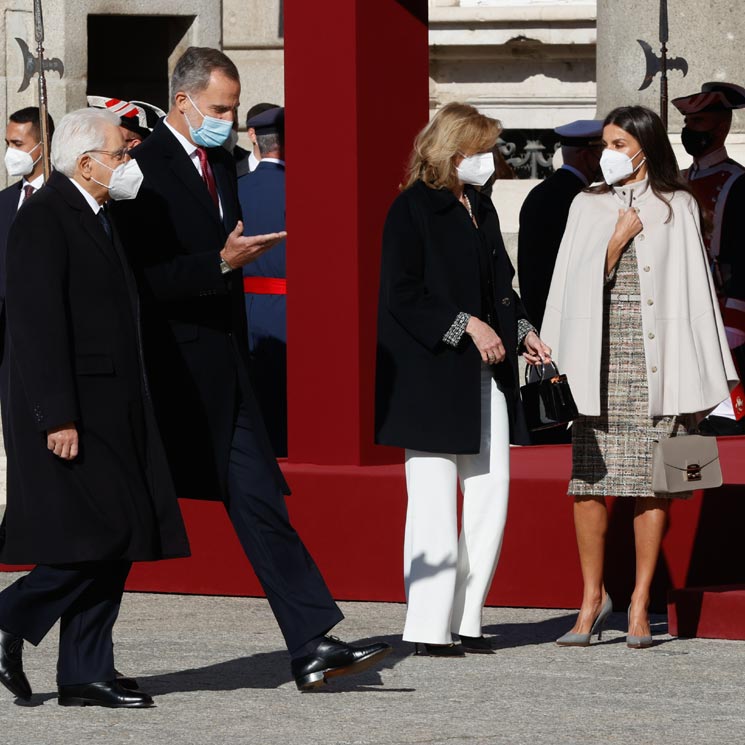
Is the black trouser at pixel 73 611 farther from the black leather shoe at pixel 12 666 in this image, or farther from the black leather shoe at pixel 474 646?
the black leather shoe at pixel 474 646

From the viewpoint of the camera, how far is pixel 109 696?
249 inches

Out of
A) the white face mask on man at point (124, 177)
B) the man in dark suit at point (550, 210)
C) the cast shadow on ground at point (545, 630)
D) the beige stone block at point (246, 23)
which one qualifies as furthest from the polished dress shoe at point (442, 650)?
the beige stone block at point (246, 23)

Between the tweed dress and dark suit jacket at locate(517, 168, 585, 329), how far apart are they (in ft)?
6.85

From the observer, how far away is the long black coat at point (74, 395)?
20.2 feet

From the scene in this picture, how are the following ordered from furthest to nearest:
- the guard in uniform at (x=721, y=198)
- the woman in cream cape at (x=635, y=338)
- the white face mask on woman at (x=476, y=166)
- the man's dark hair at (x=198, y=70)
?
the guard in uniform at (x=721, y=198), the woman in cream cape at (x=635, y=338), the white face mask on woman at (x=476, y=166), the man's dark hair at (x=198, y=70)

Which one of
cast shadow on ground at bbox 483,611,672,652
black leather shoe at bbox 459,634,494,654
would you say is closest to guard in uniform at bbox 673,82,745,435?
cast shadow on ground at bbox 483,611,672,652

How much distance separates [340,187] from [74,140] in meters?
1.88

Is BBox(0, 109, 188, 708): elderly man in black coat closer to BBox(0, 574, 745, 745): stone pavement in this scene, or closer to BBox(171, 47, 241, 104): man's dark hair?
BBox(0, 574, 745, 745): stone pavement

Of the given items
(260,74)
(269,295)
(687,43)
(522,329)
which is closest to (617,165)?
(522,329)

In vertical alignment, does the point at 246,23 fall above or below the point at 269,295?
above

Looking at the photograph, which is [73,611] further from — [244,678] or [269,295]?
[269,295]

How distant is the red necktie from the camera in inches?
268

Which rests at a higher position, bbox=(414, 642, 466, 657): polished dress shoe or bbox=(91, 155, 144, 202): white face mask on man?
bbox=(91, 155, 144, 202): white face mask on man

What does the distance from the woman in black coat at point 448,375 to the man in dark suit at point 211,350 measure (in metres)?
0.53
